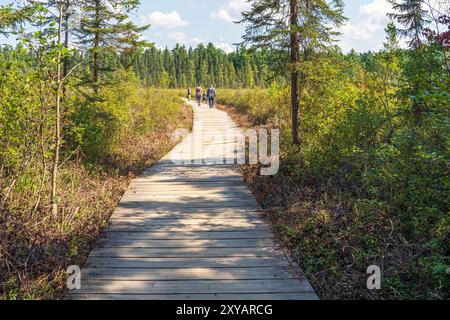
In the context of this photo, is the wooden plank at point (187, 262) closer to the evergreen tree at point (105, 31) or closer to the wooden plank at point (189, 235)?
the wooden plank at point (189, 235)

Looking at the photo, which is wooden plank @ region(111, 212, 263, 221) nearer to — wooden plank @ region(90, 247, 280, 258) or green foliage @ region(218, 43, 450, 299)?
green foliage @ region(218, 43, 450, 299)

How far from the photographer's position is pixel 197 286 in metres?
4.08

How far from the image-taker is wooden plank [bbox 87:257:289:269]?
4582 mm

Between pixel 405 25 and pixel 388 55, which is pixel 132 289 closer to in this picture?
pixel 388 55

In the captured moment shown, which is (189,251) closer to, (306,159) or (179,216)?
(179,216)

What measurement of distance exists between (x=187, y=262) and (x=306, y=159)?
430 cm

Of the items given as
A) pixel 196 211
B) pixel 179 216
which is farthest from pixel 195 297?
pixel 196 211

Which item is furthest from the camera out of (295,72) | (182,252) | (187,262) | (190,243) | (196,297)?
(295,72)

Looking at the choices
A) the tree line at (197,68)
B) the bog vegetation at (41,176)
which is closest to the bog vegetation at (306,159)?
the bog vegetation at (41,176)

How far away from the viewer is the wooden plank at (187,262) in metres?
4.58

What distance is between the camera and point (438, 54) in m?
5.74

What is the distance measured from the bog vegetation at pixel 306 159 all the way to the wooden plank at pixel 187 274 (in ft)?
1.18

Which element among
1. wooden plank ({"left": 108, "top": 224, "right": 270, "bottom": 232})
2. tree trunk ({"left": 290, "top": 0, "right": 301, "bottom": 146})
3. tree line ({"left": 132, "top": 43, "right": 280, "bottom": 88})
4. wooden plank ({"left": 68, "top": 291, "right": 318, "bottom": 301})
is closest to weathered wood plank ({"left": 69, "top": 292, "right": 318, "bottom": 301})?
Result: wooden plank ({"left": 68, "top": 291, "right": 318, "bottom": 301})

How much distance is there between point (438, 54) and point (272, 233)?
3815 millimetres
